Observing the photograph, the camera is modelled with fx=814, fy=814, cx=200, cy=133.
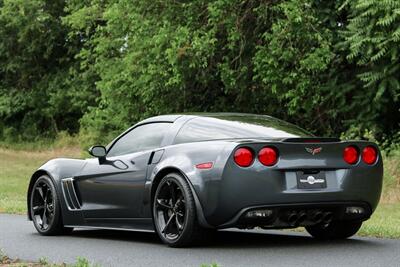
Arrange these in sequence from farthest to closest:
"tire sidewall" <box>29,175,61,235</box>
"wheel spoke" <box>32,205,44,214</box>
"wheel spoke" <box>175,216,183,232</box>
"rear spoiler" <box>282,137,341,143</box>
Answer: "wheel spoke" <box>32,205,44,214</box>
"tire sidewall" <box>29,175,61,235</box>
"wheel spoke" <box>175,216,183,232</box>
"rear spoiler" <box>282,137,341,143</box>

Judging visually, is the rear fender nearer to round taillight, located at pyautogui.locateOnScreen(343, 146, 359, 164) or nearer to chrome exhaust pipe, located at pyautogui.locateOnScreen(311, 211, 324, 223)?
chrome exhaust pipe, located at pyautogui.locateOnScreen(311, 211, 324, 223)

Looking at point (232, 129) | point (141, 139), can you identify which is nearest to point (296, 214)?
point (232, 129)

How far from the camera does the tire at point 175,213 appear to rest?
751cm

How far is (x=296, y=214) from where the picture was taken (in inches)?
295

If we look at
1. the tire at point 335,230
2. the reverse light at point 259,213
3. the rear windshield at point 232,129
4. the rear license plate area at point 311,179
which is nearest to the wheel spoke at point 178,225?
the reverse light at point 259,213

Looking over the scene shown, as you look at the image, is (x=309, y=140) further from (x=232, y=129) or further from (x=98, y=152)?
(x=98, y=152)

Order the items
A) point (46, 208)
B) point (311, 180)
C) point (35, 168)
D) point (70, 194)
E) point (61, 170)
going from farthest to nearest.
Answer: point (35, 168), point (46, 208), point (61, 170), point (70, 194), point (311, 180)

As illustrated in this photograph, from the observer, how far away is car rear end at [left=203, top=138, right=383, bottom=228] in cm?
735

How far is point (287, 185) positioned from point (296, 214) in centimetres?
30

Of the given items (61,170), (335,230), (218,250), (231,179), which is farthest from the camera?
(61,170)

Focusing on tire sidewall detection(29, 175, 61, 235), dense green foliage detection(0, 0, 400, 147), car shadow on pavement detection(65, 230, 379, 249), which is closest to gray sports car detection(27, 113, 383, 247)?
car shadow on pavement detection(65, 230, 379, 249)

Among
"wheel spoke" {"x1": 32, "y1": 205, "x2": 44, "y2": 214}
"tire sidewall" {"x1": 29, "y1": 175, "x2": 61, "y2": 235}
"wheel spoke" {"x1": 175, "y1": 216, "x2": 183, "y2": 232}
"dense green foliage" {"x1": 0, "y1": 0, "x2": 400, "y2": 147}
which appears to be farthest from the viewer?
"dense green foliage" {"x1": 0, "y1": 0, "x2": 400, "y2": 147}

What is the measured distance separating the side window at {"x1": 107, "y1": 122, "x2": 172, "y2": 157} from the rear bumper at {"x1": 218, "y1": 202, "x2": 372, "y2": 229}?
1469mm

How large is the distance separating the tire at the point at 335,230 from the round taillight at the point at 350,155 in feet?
2.61
